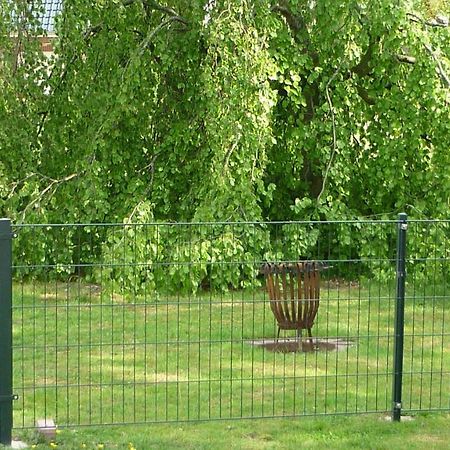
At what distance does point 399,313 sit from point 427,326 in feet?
10.6

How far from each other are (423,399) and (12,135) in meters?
6.45

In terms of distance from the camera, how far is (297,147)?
11203 millimetres

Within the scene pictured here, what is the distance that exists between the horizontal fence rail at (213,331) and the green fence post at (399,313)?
0.53 feet

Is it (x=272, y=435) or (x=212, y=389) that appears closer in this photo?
(x=272, y=435)

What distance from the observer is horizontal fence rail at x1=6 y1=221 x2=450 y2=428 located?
627cm

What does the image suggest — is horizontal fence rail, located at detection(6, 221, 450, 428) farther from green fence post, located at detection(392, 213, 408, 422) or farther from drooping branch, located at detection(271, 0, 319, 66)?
drooping branch, located at detection(271, 0, 319, 66)

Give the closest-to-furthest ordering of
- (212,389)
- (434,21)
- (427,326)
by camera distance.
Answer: (212,389)
(427,326)
(434,21)

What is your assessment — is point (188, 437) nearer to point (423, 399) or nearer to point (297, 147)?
point (423, 399)

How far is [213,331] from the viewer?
328 inches

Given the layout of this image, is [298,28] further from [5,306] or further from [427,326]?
[5,306]

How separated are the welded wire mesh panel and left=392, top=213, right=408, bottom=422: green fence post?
284 millimetres

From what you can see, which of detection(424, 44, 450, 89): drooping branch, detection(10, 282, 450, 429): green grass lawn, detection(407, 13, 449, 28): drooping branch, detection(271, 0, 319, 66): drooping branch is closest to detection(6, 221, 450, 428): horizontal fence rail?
detection(10, 282, 450, 429): green grass lawn

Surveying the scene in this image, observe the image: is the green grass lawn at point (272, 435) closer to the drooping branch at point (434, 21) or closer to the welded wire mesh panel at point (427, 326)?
the welded wire mesh panel at point (427, 326)

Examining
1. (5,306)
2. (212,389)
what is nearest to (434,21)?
(212,389)
